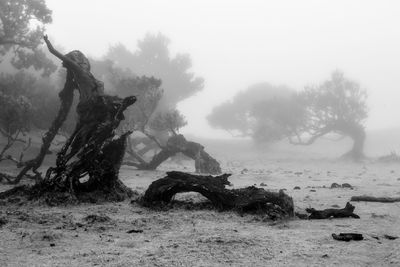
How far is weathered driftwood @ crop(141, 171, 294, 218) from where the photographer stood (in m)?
6.56

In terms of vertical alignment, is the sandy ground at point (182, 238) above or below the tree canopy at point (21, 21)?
below

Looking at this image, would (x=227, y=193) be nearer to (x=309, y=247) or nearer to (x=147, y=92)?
(x=309, y=247)

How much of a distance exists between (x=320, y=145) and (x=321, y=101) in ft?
44.8

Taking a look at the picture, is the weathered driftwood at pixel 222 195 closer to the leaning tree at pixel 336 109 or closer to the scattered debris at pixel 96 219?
the scattered debris at pixel 96 219

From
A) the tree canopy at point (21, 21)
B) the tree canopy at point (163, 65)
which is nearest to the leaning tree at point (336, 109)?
the tree canopy at point (163, 65)

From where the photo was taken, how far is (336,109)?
137 feet

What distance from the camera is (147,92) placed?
24.6 m

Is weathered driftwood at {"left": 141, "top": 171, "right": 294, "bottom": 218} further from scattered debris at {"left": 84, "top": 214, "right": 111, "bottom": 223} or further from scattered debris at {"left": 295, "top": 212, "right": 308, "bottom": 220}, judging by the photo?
scattered debris at {"left": 84, "top": 214, "right": 111, "bottom": 223}

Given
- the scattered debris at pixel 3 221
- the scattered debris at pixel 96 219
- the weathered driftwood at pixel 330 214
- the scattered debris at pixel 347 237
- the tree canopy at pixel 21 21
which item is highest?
the tree canopy at pixel 21 21

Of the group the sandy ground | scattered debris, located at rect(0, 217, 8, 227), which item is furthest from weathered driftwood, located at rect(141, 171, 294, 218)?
scattered debris, located at rect(0, 217, 8, 227)

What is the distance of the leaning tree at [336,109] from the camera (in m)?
41.2

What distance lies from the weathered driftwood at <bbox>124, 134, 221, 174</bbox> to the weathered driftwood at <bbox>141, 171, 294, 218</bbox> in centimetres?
1196

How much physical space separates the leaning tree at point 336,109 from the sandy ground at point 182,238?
120ft

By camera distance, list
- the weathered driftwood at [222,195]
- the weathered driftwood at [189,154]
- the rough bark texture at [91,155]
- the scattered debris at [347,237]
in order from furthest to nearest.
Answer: the weathered driftwood at [189,154], the rough bark texture at [91,155], the weathered driftwood at [222,195], the scattered debris at [347,237]
